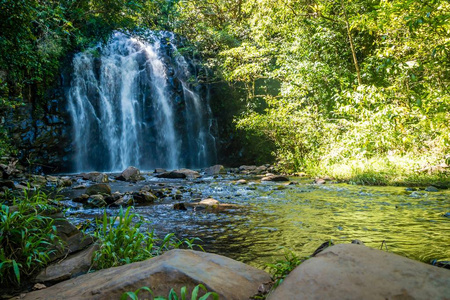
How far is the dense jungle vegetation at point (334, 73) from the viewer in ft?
20.9

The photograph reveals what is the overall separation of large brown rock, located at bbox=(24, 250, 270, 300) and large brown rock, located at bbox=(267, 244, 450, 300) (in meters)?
0.43

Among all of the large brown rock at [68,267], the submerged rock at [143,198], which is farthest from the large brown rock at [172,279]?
the submerged rock at [143,198]

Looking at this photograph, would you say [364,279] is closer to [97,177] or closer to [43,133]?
[97,177]

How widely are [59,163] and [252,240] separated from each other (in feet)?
48.1

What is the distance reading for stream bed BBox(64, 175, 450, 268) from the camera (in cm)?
324

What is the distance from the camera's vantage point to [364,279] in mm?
1418

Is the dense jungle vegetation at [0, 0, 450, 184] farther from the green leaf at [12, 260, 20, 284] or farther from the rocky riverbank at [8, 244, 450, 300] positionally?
the green leaf at [12, 260, 20, 284]

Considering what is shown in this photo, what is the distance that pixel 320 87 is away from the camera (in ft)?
38.0

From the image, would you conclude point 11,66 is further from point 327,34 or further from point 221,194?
point 327,34

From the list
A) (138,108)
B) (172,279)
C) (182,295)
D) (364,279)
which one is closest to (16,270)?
(172,279)

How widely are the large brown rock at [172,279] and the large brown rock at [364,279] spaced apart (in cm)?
43

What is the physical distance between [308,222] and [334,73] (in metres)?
7.70

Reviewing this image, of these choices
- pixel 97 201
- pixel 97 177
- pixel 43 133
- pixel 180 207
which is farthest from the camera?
pixel 43 133

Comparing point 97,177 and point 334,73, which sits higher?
point 334,73
